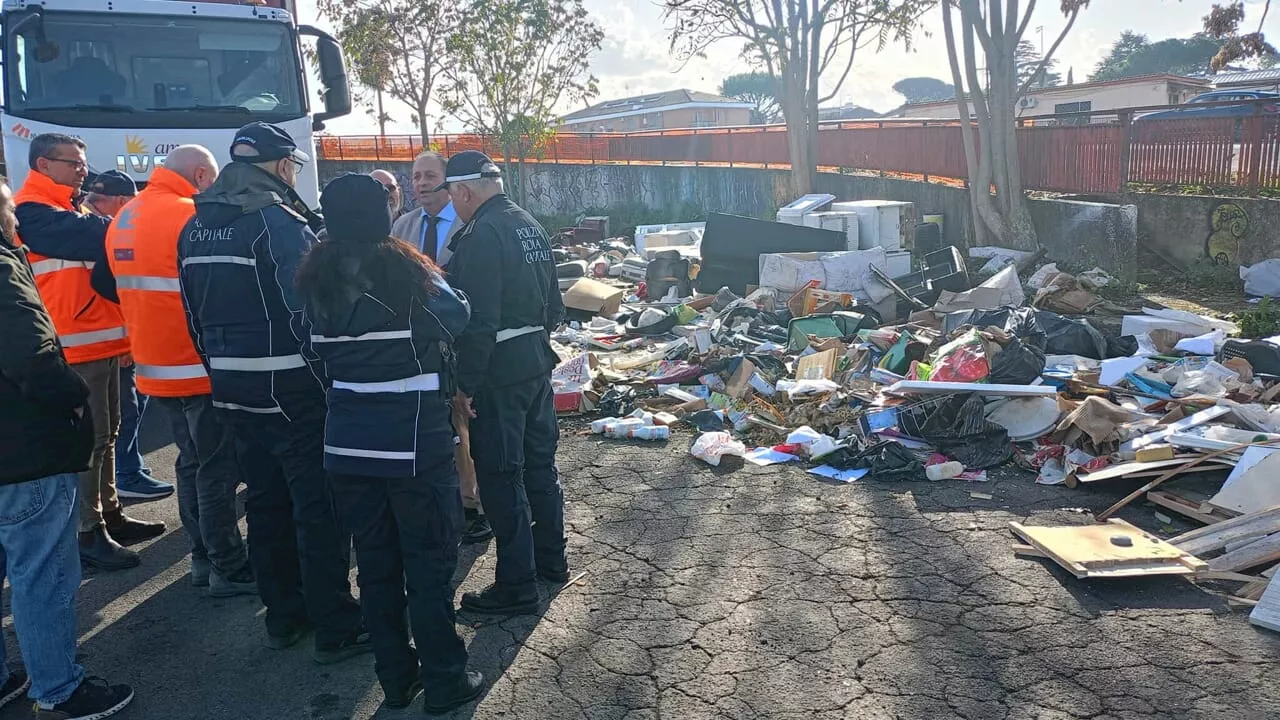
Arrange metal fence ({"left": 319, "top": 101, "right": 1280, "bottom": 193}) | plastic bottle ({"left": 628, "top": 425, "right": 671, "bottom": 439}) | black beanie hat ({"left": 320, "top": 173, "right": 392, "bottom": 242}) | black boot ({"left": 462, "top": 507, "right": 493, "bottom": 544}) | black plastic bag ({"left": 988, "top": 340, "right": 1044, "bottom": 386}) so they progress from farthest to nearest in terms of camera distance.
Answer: metal fence ({"left": 319, "top": 101, "right": 1280, "bottom": 193})
plastic bottle ({"left": 628, "top": 425, "right": 671, "bottom": 439})
black plastic bag ({"left": 988, "top": 340, "right": 1044, "bottom": 386})
black boot ({"left": 462, "top": 507, "right": 493, "bottom": 544})
black beanie hat ({"left": 320, "top": 173, "right": 392, "bottom": 242})

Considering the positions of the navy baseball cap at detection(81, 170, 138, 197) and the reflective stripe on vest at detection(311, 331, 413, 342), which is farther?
the navy baseball cap at detection(81, 170, 138, 197)

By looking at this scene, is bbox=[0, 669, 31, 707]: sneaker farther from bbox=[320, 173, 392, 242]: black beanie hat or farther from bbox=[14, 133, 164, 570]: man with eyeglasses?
bbox=[320, 173, 392, 242]: black beanie hat

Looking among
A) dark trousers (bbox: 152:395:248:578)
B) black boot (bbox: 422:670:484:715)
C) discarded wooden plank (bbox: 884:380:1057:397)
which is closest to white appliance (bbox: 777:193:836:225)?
discarded wooden plank (bbox: 884:380:1057:397)

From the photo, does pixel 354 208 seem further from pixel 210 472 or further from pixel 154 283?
pixel 210 472

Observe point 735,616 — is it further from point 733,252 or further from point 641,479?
point 733,252

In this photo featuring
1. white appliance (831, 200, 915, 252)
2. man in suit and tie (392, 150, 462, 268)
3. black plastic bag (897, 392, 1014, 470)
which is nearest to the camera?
man in suit and tie (392, 150, 462, 268)

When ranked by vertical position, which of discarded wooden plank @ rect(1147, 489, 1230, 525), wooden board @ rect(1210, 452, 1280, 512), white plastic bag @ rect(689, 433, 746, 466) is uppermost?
wooden board @ rect(1210, 452, 1280, 512)

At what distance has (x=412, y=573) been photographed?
123 inches

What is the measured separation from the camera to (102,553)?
454cm

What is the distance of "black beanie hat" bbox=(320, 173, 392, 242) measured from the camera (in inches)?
116

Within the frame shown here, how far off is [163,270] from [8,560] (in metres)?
1.39

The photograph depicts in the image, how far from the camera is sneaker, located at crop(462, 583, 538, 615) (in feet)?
12.9

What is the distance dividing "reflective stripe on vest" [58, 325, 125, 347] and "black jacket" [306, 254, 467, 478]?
225 centimetres

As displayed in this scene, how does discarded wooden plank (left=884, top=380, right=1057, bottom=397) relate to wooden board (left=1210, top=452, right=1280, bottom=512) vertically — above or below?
above
